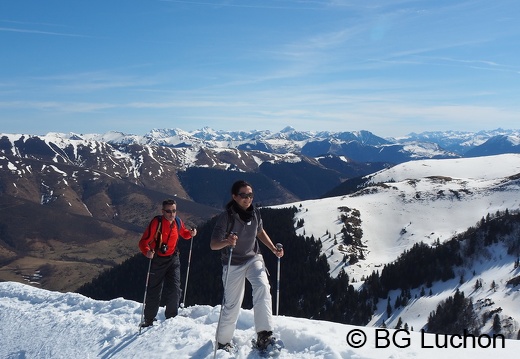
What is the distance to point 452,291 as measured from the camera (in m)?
118

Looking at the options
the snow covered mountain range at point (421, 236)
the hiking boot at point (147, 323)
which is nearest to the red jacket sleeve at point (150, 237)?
the hiking boot at point (147, 323)

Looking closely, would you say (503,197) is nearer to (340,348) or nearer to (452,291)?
(452,291)

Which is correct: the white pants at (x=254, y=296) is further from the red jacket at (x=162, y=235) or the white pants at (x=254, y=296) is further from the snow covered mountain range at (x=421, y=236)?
the snow covered mountain range at (x=421, y=236)

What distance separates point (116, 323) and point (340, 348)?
9.46 m

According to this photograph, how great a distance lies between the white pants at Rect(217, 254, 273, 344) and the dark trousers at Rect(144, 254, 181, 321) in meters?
4.24

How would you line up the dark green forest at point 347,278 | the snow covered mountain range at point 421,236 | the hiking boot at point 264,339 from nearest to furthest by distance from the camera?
the hiking boot at point 264,339, the snow covered mountain range at point 421,236, the dark green forest at point 347,278

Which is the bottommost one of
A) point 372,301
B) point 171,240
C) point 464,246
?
point 372,301

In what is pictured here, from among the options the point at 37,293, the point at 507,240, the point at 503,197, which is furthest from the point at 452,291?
the point at 37,293

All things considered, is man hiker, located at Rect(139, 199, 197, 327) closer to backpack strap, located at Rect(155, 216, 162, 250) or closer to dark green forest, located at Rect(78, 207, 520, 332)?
backpack strap, located at Rect(155, 216, 162, 250)

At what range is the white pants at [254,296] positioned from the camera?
11172mm

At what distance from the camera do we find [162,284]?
15.5m

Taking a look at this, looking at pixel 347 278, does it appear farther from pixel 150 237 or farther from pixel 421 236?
pixel 150 237

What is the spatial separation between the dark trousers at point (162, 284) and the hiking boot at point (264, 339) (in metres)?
5.10

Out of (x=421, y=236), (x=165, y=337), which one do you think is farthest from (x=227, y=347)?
(x=421, y=236)
